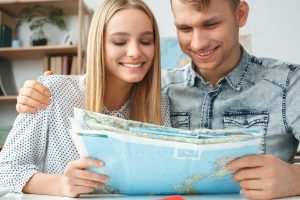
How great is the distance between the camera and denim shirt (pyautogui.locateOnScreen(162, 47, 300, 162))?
125 cm

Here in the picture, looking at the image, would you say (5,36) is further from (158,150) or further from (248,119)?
(158,150)

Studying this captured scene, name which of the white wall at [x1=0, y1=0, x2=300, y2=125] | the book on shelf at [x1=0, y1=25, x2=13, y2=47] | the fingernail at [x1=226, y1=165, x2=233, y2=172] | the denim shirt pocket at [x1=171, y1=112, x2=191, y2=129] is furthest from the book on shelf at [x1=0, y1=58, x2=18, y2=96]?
the fingernail at [x1=226, y1=165, x2=233, y2=172]

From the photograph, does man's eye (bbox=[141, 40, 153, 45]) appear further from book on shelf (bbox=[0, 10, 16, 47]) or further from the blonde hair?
book on shelf (bbox=[0, 10, 16, 47])

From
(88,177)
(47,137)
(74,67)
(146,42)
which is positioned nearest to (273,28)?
(74,67)

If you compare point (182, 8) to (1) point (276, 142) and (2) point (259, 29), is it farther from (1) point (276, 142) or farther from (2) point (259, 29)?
(2) point (259, 29)

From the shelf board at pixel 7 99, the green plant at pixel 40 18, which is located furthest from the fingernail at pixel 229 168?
the green plant at pixel 40 18

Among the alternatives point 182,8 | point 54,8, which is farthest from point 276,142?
point 54,8

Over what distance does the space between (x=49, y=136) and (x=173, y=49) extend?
2.09 m

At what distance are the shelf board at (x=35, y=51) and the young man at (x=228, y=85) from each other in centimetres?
184

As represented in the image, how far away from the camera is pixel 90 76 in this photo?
122 centimetres

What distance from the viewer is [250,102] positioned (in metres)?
1.30

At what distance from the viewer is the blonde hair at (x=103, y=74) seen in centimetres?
121

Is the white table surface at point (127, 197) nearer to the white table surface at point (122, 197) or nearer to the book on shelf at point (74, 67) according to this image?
the white table surface at point (122, 197)

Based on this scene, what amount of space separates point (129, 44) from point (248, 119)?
0.47m
